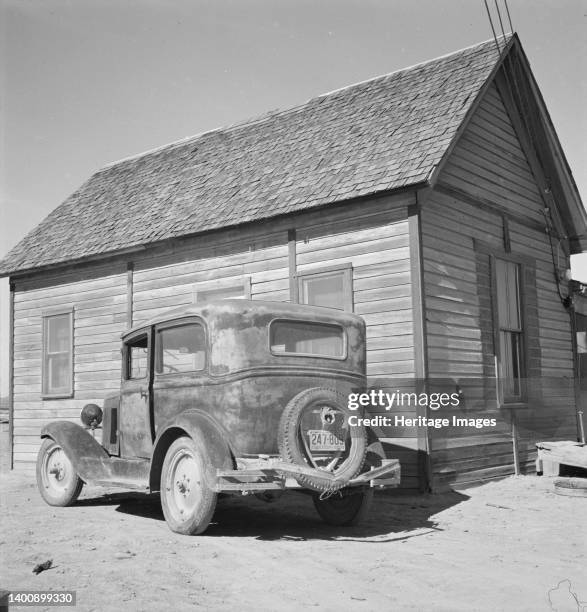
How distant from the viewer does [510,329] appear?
42.2 ft


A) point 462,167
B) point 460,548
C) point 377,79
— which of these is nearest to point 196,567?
point 460,548

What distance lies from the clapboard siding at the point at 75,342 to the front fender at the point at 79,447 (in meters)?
4.94

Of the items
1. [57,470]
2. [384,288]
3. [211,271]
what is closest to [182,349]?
[57,470]

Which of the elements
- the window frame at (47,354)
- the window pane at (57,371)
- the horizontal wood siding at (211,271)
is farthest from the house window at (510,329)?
the window pane at (57,371)

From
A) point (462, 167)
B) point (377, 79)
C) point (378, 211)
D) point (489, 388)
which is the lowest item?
point (489, 388)

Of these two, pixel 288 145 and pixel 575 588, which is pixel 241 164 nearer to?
pixel 288 145

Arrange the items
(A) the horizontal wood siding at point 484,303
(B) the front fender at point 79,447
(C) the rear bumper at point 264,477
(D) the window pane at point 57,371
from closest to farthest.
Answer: (C) the rear bumper at point 264,477 < (B) the front fender at point 79,447 < (A) the horizontal wood siding at point 484,303 < (D) the window pane at point 57,371

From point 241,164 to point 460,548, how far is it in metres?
9.14

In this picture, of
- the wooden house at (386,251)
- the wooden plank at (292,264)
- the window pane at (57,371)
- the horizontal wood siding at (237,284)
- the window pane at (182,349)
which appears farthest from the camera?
the window pane at (57,371)

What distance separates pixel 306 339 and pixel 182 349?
4.23 ft

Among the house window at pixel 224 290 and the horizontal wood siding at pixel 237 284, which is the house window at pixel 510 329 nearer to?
the horizontal wood siding at pixel 237 284

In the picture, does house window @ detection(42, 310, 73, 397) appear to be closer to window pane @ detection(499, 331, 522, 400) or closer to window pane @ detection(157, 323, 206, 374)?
window pane @ detection(157, 323, 206, 374)

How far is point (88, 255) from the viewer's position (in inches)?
579

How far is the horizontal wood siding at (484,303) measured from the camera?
11.0 meters
